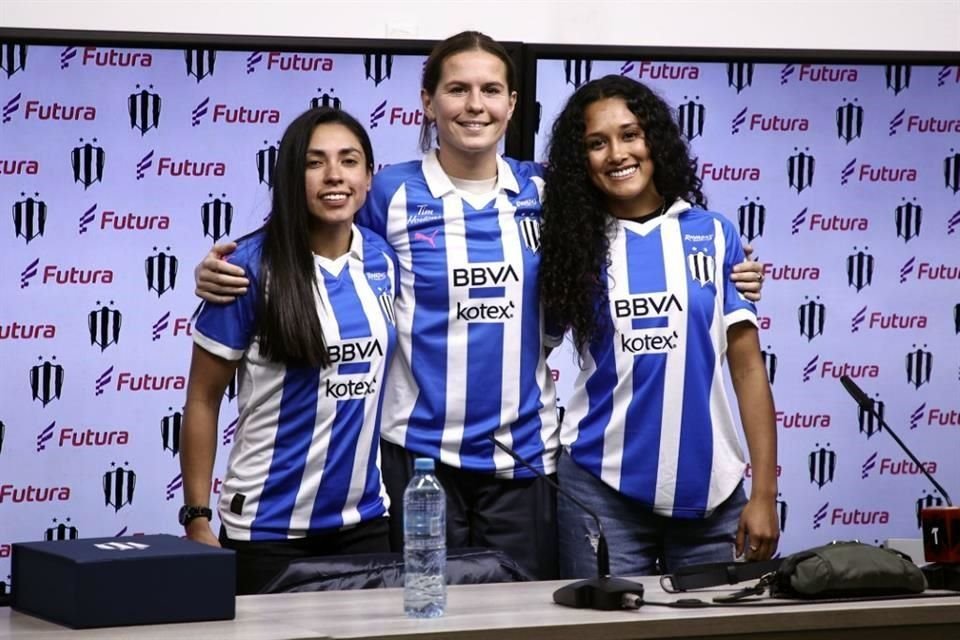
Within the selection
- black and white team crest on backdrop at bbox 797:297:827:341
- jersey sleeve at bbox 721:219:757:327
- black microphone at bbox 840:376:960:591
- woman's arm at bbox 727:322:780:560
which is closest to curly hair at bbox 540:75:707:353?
jersey sleeve at bbox 721:219:757:327

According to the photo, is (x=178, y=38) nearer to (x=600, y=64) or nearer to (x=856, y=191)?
→ (x=600, y=64)

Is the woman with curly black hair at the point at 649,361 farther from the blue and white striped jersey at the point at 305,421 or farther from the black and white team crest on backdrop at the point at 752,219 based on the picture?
the black and white team crest on backdrop at the point at 752,219

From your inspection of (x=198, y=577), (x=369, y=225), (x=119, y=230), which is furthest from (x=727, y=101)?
(x=198, y=577)

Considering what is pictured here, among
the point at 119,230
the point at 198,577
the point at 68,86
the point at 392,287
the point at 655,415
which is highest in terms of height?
the point at 68,86

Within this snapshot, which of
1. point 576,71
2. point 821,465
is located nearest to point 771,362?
point 821,465

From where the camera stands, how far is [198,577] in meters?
2.07

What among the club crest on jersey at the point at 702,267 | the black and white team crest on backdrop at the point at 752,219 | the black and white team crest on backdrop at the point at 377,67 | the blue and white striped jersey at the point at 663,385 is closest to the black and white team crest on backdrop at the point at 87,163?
the black and white team crest on backdrop at the point at 377,67

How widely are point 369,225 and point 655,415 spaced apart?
0.77 m

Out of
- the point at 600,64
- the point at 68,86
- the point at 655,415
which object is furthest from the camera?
the point at 600,64

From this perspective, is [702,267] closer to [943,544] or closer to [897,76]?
[943,544]

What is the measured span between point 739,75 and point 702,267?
137cm

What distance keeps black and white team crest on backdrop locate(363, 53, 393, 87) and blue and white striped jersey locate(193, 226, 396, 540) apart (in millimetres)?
1241

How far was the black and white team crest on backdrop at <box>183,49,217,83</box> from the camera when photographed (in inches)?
161

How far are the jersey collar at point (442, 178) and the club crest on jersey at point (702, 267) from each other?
1.44 ft
